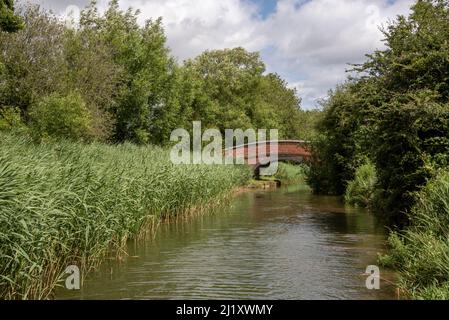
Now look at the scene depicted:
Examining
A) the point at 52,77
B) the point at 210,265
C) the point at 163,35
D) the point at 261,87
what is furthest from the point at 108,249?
the point at 261,87

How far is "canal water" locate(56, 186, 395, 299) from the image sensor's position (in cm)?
886

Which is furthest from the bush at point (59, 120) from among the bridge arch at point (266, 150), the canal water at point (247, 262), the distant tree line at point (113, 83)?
the bridge arch at point (266, 150)

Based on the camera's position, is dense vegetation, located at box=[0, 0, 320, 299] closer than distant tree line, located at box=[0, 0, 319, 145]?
Yes

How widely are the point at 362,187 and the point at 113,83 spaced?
16.3 metres

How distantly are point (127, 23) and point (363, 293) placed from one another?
111ft

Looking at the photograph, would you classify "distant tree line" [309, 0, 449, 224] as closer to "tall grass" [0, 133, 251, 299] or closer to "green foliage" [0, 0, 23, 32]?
"tall grass" [0, 133, 251, 299]

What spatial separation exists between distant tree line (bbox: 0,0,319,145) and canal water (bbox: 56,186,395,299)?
8518mm

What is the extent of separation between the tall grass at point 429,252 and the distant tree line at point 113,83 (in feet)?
45.8

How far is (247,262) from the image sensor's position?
1125 cm

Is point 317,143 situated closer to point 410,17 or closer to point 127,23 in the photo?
point 410,17

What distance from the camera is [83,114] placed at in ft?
68.9

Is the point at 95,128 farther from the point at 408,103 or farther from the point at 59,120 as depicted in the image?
the point at 408,103

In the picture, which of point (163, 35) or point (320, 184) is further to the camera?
point (163, 35)

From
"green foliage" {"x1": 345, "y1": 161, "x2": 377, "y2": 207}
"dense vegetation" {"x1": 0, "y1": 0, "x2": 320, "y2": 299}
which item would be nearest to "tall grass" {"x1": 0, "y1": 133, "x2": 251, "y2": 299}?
"dense vegetation" {"x1": 0, "y1": 0, "x2": 320, "y2": 299}
